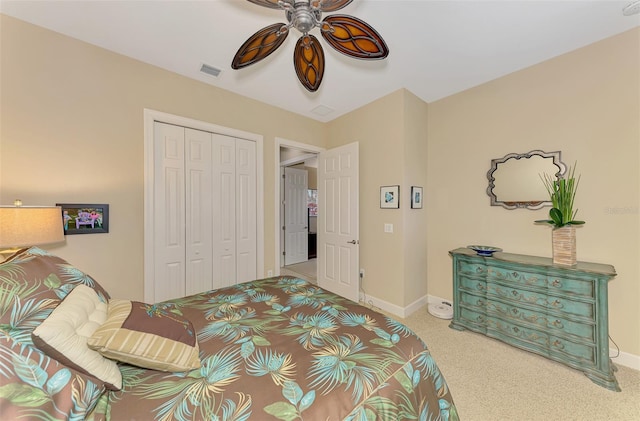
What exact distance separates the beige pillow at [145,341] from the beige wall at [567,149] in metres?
3.01

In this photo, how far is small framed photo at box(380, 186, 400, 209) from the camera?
9.52 feet

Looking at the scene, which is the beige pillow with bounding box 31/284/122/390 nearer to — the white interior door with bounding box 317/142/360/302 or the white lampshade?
the white lampshade

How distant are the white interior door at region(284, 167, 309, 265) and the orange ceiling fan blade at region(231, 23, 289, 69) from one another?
12.8 ft

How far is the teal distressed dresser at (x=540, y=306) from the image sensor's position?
5.94 ft

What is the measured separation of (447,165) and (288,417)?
3126 millimetres

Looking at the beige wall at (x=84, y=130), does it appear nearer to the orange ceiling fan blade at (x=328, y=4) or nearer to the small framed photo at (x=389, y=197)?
the orange ceiling fan blade at (x=328, y=4)

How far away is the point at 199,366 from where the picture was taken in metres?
0.98

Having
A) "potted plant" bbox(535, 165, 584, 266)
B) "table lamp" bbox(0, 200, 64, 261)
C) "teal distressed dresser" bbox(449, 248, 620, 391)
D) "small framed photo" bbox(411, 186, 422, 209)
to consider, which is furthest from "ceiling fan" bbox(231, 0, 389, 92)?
"teal distressed dresser" bbox(449, 248, 620, 391)

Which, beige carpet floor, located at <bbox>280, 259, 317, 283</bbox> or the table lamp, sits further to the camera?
beige carpet floor, located at <bbox>280, 259, 317, 283</bbox>

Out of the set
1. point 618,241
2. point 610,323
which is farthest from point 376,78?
point 610,323

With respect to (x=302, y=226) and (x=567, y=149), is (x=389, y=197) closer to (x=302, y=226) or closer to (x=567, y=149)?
(x=567, y=149)

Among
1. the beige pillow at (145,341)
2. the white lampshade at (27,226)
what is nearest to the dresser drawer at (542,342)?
the beige pillow at (145,341)

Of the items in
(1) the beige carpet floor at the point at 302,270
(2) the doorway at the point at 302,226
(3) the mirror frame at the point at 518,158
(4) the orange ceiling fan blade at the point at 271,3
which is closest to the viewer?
(4) the orange ceiling fan blade at the point at 271,3

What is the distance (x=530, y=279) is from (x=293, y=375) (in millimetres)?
2296
